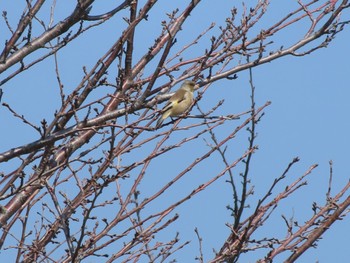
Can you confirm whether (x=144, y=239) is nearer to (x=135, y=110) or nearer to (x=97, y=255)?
(x=97, y=255)

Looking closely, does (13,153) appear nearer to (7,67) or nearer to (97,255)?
(7,67)

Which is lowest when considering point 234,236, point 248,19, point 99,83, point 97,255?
point 234,236

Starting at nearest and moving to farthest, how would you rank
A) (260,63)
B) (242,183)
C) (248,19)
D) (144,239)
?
(242,183) < (144,239) < (260,63) < (248,19)

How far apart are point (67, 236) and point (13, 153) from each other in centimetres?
64

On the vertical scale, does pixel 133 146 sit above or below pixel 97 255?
above

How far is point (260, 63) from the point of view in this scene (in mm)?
4461

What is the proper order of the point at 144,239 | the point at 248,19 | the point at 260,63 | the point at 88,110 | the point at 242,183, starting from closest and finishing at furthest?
the point at 242,183 → the point at 88,110 → the point at 144,239 → the point at 260,63 → the point at 248,19

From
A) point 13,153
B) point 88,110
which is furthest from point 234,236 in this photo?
point 13,153

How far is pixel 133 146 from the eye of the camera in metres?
4.36

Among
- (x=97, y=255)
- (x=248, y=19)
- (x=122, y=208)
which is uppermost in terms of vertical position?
(x=248, y=19)

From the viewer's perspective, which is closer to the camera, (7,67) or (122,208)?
(7,67)

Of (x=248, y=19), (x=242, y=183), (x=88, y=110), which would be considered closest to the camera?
→ (x=242, y=183)

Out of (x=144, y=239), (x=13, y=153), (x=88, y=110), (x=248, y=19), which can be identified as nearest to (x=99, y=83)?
(x=88, y=110)

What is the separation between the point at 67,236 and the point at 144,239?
2.19ft
